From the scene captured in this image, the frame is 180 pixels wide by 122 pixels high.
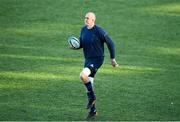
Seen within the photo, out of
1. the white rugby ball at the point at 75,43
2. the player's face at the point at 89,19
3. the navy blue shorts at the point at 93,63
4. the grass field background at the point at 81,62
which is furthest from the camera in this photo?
the grass field background at the point at 81,62

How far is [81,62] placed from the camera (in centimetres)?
1683

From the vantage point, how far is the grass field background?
12.9m

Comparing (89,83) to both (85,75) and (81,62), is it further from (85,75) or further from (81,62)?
(81,62)

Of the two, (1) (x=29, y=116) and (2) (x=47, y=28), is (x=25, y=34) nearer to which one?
(2) (x=47, y=28)

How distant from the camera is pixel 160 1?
23.8m

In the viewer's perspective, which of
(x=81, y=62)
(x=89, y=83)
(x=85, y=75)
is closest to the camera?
(x=85, y=75)

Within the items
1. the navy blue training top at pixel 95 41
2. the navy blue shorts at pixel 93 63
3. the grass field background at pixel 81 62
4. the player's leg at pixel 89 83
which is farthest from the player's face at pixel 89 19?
the grass field background at pixel 81 62

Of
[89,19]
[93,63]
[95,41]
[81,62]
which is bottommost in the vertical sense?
[81,62]

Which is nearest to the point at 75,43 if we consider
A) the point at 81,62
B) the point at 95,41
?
the point at 95,41

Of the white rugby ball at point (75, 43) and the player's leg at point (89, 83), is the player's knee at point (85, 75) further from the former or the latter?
the white rugby ball at point (75, 43)

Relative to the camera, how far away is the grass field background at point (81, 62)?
12883 mm

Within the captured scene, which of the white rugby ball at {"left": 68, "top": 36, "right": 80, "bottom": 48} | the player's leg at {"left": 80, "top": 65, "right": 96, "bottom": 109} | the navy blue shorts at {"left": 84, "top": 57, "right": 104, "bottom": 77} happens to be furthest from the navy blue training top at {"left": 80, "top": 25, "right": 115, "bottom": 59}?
the player's leg at {"left": 80, "top": 65, "right": 96, "bottom": 109}

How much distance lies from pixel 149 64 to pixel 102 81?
6.82ft

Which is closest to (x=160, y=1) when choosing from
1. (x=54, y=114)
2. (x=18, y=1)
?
(x=18, y=1)
